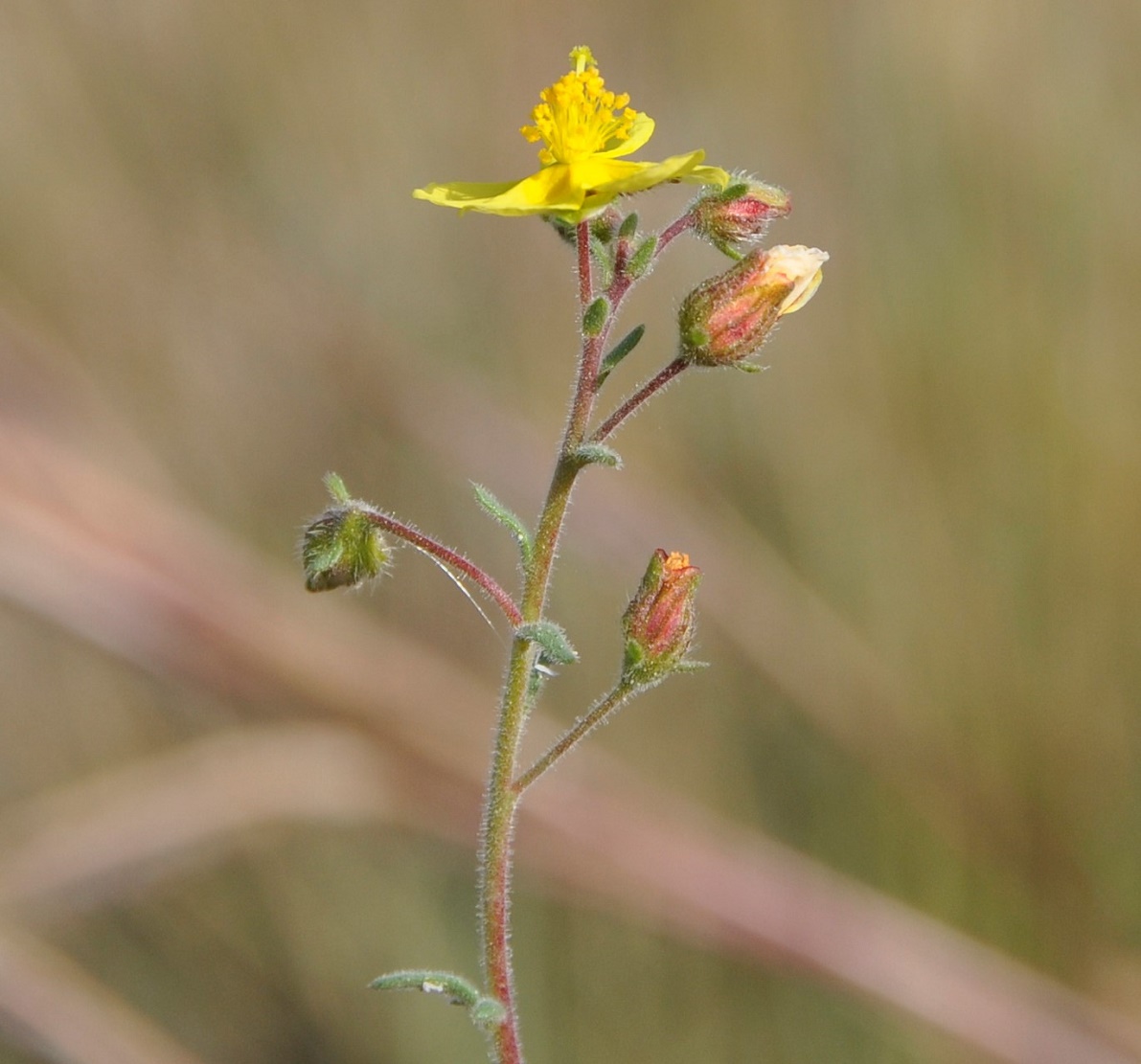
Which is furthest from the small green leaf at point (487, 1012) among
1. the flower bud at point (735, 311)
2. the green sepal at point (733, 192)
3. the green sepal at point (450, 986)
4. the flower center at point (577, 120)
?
the flower center at point (577, 120)

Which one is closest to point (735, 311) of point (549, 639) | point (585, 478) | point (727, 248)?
point (727, 248)

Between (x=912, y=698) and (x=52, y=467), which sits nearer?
(x=52, y=467)

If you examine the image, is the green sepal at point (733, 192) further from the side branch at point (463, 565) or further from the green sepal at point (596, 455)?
the side branch at point (463, 565)

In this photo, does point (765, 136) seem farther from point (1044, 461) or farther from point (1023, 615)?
point (1023, 615)

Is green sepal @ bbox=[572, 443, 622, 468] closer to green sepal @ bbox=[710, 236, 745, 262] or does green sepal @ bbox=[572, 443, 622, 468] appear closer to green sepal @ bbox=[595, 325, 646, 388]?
green sepal @ bbox=[595, 325, 646, 388]

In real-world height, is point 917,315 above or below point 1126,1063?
above

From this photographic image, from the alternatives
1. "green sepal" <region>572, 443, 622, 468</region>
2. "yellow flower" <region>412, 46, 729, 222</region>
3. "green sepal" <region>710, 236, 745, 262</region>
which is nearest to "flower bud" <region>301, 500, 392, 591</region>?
"green sepal" <region>572, 443, 622, 468</region>

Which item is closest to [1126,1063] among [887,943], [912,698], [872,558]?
[887,943]

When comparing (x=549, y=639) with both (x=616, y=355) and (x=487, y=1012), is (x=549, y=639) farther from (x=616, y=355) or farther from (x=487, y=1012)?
(x=487, y=1012)
